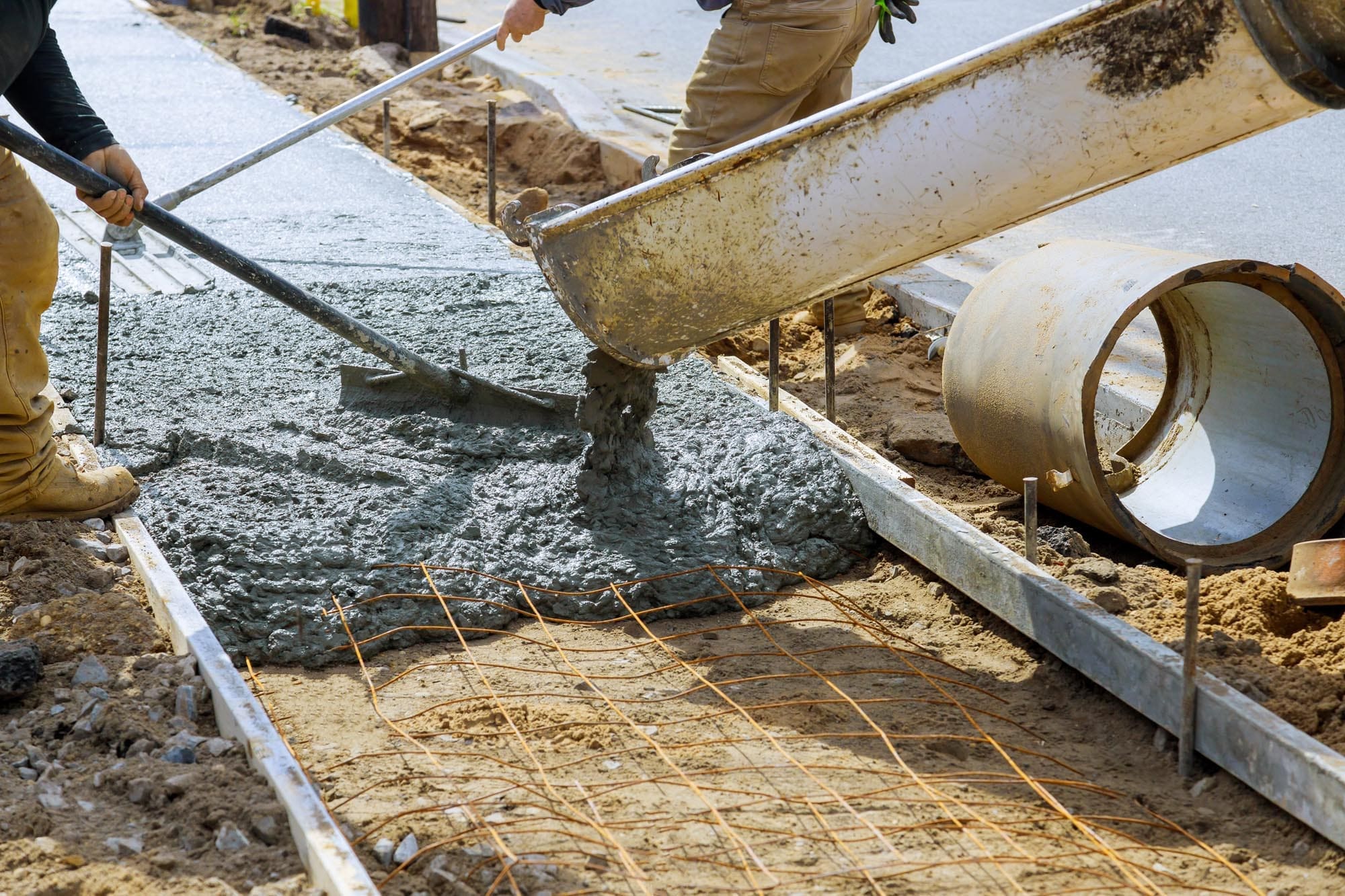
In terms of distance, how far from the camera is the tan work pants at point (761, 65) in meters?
4.84

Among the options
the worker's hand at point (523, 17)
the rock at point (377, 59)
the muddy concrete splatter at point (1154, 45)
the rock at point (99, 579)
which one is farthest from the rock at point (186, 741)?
the rock at point (377, 59)

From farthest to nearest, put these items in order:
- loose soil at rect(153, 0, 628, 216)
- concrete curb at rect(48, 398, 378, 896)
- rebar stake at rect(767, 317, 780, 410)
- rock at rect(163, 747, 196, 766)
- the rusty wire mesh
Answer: loose soil at rect(153, 0, 628, 216), rebar stake at rect(767, 317, 780, 410), rock at rect(163, 747, 196, 766), the rusty wire mesh, concrete curb at rect(48, 398, 378, 896)

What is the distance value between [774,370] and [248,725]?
2.26 metres

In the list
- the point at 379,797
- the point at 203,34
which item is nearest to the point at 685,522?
the point at 379,797

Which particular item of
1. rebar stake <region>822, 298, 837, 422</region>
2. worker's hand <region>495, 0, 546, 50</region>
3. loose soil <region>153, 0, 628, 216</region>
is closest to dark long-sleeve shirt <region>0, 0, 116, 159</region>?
worker's hand <region>495, 0, 546, 50</region>

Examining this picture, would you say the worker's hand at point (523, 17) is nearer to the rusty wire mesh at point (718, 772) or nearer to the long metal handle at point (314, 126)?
the long metal handle at point (314, 126)

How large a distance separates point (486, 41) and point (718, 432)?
2887 mm

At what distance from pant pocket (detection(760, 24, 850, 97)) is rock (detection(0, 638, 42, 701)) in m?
3.22

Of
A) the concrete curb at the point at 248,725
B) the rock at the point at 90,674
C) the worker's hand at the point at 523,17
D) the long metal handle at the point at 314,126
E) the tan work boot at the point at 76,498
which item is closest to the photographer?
the concrete curb at the point at 248,725

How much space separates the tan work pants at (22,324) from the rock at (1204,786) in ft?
9.44

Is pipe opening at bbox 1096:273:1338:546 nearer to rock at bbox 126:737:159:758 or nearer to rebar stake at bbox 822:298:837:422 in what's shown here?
rebar stake at bbox 822:298:837:422

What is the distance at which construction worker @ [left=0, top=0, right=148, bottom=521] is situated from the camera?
3.44 meters

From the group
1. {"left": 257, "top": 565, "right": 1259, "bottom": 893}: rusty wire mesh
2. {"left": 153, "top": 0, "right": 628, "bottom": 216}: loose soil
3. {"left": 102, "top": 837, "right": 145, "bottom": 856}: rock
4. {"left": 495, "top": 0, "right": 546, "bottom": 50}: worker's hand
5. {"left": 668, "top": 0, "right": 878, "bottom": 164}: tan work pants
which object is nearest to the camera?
{"left": 102, "top": 837, "right": 145, "bottom": 856}: rock

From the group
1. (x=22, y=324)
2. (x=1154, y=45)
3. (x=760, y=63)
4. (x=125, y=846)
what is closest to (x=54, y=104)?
(x=22, y=324)
